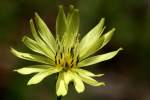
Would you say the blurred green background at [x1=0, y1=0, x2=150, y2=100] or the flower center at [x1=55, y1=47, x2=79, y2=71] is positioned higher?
the blurred green background at [x1=0, y1=0, x2=150, y2=100]

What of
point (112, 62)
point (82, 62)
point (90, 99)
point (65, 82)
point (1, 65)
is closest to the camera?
point (65, 82)

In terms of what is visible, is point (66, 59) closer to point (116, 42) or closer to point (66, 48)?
point (66, 48)

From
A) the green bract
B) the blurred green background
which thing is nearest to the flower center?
the green bract

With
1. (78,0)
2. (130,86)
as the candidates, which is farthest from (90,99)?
(78,0)

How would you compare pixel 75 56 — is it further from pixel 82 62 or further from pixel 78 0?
pixel 78 0

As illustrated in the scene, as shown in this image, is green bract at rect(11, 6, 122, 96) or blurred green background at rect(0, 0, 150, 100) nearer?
green bract at rect(11, 6, 122, 96)

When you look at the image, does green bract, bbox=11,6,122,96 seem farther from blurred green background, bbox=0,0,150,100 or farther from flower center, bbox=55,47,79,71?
blurred green background, bbox=0,0,150,100

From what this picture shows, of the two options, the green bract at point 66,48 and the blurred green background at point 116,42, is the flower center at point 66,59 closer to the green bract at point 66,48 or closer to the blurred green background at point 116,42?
the green bract at point 66,48

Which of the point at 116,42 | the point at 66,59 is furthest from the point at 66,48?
the point at 116,42
